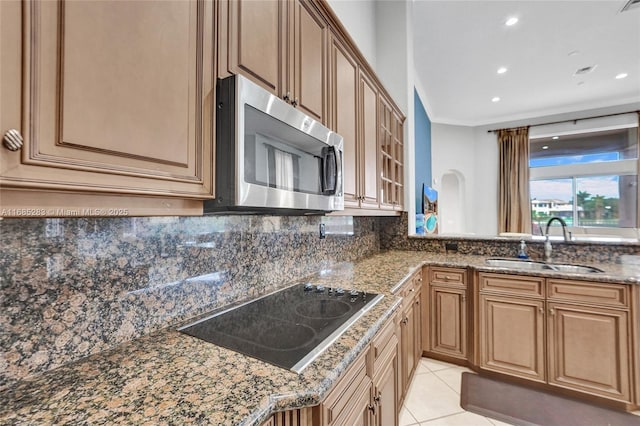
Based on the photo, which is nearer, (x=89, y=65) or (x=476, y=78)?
(x=89, y=65)

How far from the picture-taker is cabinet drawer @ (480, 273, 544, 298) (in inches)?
80.7

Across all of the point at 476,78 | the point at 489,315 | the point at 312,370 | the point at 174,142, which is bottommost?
the point at 489,315

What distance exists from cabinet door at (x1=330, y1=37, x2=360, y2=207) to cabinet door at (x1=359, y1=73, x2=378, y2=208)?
0.35 feet

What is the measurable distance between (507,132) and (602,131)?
62.8 inches

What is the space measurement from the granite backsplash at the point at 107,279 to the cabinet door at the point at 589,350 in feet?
6.91

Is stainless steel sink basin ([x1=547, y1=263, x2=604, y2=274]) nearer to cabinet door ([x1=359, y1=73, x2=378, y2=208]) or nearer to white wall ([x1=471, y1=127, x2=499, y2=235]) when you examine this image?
cabinet door ([x1=359, y1=73, x2=378, y2=208])

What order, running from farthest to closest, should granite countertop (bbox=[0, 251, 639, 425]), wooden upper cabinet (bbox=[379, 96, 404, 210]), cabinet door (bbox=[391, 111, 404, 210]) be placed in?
cabinet door (bbox=[391, 111, 404, 210]) < wooden upper cabinet (bbox=[379, 96, 404, 210]) < granite countertop (bbox=[0, 251, 639, 425])

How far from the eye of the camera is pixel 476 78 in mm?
4613

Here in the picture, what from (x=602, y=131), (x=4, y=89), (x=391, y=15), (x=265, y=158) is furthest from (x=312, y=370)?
(x=602, y=131)

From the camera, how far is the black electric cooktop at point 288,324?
87 cm

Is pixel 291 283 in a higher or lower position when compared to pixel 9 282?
lower

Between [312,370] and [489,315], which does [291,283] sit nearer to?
[312,370]

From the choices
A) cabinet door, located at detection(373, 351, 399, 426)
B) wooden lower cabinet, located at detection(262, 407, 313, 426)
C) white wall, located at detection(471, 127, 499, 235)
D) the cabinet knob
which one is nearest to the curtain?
white wall, located at detection(471, 127, 499, 235)

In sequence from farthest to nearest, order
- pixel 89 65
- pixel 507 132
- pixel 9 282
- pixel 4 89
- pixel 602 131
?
pixel 507 132, pixel 602 131, pixel 9 282, pixel 89 65, pixel 4 89
